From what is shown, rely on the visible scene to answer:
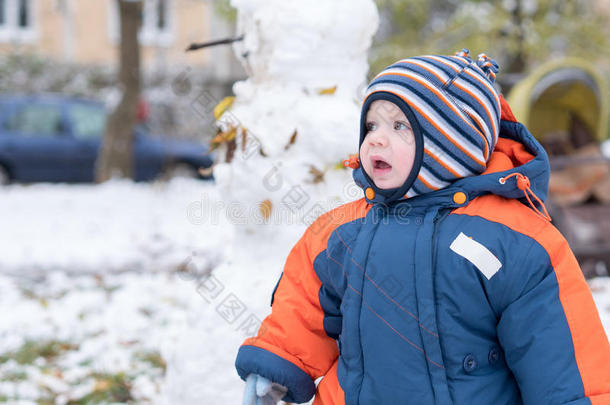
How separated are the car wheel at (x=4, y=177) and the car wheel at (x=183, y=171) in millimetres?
2755

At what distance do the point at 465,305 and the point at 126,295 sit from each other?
419 cm

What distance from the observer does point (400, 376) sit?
1541 millimetres

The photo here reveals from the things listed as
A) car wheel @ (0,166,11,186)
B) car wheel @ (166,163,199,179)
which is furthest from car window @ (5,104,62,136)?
car wheel @ (166,163,199,179)

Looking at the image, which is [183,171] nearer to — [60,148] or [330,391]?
[60,148]

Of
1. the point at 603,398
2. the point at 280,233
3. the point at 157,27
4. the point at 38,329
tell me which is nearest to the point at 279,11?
the point at 280,233

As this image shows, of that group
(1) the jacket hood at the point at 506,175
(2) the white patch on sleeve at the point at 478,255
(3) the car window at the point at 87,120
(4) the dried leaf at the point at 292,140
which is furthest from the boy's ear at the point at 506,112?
(3) the car window at the point at 87,120

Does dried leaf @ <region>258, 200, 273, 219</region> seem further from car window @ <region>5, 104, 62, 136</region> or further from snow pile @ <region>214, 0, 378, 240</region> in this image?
car window @ <region>5, 104, 62, 136</region>

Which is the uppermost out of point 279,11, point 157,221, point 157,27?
point 279,11

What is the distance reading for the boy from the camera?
1.44 m

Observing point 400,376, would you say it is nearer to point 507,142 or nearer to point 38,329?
point 507,142

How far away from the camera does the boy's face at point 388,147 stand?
5.20 feet

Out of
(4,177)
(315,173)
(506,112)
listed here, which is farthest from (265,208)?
(4,177)

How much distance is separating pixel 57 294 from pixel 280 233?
349 centimetres

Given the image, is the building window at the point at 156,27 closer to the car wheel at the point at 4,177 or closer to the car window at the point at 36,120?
the car window at the point at 36,120
